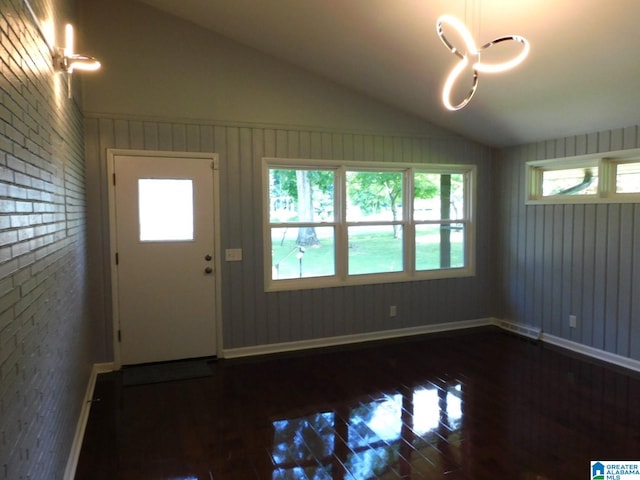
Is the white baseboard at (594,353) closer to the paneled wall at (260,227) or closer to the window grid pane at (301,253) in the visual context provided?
the paneled wall at (260,227)

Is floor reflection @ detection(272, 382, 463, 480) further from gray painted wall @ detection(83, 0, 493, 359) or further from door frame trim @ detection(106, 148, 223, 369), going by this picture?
door frame trim @ detection(106, 148, 223, 369)

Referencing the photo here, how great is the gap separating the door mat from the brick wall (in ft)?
3.38

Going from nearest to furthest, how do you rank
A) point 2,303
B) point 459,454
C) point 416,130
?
point 2,303 < point 459,454 < point 416,130

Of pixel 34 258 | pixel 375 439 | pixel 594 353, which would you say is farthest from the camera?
pixel 594 353

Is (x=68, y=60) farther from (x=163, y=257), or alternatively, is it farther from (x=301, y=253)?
(x=301, y=253)

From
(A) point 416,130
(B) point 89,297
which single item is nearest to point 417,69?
(A) point 416,130

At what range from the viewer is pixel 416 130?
16.4ft

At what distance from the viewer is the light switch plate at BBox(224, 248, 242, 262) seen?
4309mm

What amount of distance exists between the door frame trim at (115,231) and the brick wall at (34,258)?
1152 mm

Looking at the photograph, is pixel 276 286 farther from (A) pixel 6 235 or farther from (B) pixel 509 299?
(A) pixel 6 235

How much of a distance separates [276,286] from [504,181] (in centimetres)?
295

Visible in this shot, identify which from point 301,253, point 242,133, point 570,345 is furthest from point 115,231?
point 570,345

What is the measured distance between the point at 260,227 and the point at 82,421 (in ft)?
7.21

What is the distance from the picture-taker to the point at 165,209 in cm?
412
